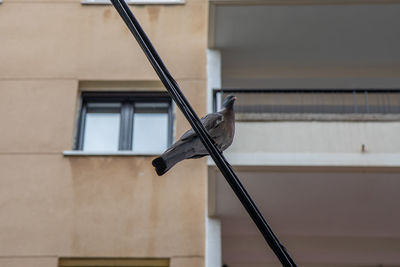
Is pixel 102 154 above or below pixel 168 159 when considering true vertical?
above

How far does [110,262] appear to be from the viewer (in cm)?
1000

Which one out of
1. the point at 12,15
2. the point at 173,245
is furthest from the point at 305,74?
the point at 12,15

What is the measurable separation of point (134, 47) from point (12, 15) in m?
2.00

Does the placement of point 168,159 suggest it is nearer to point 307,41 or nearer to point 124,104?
point 124,104

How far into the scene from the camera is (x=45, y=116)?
11.0 meters

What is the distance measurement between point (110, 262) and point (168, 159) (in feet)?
12.0

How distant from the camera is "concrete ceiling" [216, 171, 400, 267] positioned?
32.5 feet

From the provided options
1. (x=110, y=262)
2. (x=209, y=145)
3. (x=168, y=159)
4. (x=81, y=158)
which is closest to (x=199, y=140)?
(x=168, y=159)

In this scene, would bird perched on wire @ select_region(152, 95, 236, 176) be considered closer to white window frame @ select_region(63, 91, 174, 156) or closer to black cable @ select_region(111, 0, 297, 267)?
black cable @ select_region(111, 0, 297, 267)

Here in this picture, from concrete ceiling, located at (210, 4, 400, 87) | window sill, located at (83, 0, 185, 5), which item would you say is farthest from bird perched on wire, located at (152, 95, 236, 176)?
window sill, located at (83, 0, 185, 5)

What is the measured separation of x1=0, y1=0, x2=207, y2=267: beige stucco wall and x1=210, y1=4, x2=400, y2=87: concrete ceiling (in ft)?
2.40

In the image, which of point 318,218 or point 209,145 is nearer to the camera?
point 209,145

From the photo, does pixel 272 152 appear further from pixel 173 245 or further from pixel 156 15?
pixel 156 15

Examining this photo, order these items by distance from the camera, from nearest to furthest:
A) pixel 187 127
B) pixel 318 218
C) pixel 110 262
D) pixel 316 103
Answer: pixel 110 262 → pixel 318 218 → pixel 187 127 → pixel 316 103
